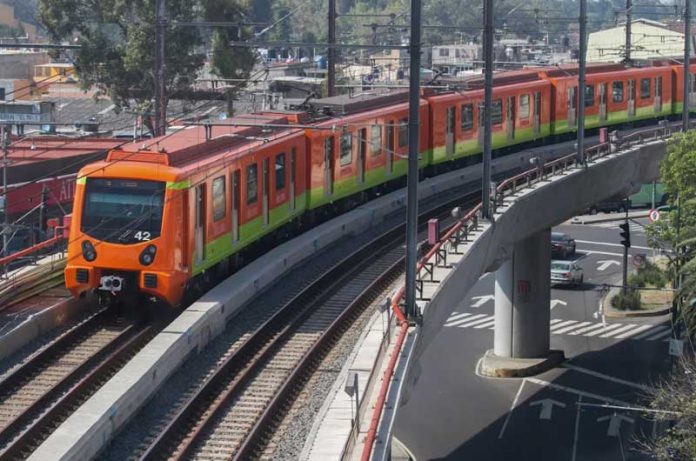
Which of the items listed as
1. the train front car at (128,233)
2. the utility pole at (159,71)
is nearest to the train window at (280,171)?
the utility pole at (159,71)

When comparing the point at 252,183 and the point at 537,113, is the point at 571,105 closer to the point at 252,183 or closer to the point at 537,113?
the point at 537,113

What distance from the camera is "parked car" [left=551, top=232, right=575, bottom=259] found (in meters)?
50.9

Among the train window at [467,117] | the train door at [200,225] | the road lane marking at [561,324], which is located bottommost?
the road lane marking at [561,324]

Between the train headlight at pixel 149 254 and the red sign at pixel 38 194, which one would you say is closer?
the train headlight at pixel 149 254

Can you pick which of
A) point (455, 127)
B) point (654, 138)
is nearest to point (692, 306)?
point (455, 127)

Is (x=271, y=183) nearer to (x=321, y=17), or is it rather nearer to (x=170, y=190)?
(x=170, y=190)

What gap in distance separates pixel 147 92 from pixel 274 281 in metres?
28.9

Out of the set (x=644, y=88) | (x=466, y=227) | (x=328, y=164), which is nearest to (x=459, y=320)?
(x=644, y=88)

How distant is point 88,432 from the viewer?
14.0 metres

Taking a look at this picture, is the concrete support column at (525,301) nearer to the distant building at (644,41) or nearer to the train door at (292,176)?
the train door at (292,176)

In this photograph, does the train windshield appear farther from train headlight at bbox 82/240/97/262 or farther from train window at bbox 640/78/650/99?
train window at bbox 640/78/650/99

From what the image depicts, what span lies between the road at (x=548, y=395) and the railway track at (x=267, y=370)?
21.1 ft

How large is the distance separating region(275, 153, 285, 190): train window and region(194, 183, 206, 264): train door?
4.01 m

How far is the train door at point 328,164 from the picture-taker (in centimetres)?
2686
